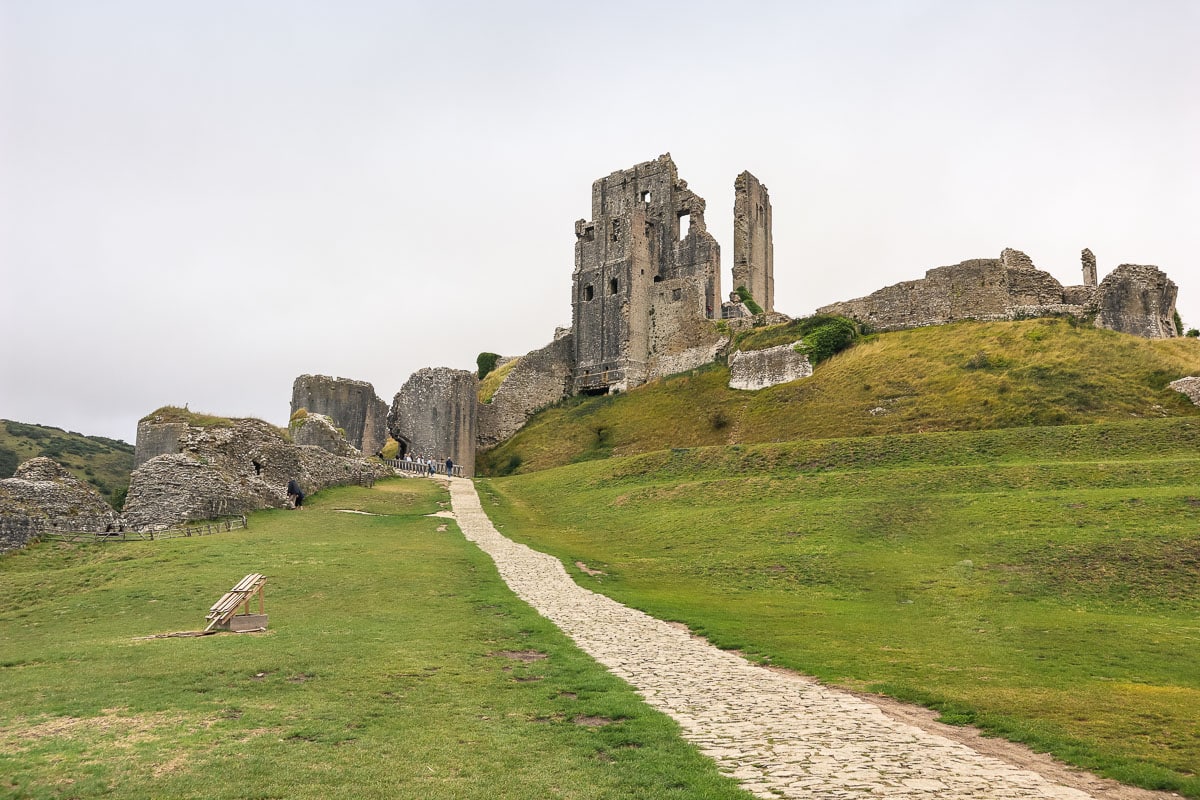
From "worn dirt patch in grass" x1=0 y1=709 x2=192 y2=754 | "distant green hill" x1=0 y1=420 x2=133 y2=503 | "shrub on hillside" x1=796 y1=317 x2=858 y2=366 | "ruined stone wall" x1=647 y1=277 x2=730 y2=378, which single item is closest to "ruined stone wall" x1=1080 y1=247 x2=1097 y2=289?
"shrub on hillside" x1=796 y1=317 x2=858 y2=366

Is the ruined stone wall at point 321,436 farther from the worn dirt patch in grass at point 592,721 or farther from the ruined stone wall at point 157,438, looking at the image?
the worn dirt patch in grass at point 592,721

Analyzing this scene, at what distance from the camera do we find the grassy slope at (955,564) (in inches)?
431

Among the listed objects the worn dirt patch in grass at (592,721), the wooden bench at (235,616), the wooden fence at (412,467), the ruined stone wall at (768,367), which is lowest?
the worn dirt patch in grass at (592,721)

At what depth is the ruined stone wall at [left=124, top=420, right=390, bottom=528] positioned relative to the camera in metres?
28.2

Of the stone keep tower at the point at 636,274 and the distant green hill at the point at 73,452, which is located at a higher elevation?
the stone keep tower at the point at 636,274

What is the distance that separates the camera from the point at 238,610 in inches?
638

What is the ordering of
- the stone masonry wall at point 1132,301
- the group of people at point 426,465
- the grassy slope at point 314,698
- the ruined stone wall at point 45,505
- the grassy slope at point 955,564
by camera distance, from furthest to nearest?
the group of people at point 426,465, the stone masonry wall at point 1132,301, the ruined stone wall at point 45,505, the grassy slope at point 955,564, the grassy slope at point 314,698

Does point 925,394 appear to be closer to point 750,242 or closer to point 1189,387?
point 1189,387

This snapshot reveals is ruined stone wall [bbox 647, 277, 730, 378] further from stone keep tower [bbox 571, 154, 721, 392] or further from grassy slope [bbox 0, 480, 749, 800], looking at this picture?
grassy slope [bbox 0, 480, 749, 800]

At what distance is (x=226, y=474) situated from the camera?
3069 centimetres

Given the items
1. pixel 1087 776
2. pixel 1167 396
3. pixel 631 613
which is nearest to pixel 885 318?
pixel 1167 396

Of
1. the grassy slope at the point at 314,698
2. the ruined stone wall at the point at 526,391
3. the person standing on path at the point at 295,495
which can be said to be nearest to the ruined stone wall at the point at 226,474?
the person standing on path at the point at 295,495

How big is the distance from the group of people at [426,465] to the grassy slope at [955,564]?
44.3ft

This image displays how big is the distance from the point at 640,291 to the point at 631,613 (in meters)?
46.4
